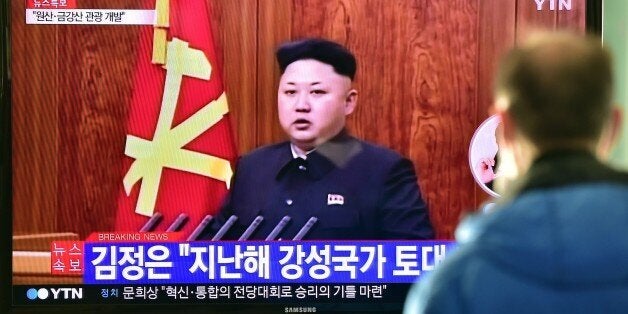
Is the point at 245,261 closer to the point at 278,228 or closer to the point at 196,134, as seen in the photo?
the point at 278,228

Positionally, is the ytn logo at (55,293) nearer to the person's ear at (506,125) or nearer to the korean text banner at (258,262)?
the korean text banner at (258,262)

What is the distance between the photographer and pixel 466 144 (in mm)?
1950

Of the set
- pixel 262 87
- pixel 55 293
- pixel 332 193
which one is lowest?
pixel 55 293

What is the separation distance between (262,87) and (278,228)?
33cm

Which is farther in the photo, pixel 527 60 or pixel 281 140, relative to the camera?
pixel 281 140

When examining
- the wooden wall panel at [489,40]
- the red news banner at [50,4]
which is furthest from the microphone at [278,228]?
the red news banner at [50,4]

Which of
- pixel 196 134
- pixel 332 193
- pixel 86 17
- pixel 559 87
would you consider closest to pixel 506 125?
pixel 559 87

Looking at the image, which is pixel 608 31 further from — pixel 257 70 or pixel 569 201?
pixel 569 201

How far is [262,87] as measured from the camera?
1.94m

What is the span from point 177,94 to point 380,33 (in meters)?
0.50

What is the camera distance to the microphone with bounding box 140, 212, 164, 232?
1938mm

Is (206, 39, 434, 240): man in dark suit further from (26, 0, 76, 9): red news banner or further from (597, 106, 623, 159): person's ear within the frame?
(597, 106, 623, 159): person's ear

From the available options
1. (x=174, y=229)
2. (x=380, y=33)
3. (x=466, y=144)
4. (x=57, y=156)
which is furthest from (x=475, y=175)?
(x=57, y=156)

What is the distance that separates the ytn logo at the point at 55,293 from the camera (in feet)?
6.37
